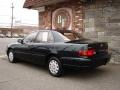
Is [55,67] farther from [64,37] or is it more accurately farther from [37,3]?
[37,3]

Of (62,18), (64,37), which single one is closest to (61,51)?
(64,37)

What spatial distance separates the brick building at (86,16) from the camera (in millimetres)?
A: 9625

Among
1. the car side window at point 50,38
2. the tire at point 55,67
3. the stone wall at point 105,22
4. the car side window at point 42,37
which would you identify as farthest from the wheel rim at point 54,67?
the stone wall at point 105,22

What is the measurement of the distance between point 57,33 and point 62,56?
0.99 meters

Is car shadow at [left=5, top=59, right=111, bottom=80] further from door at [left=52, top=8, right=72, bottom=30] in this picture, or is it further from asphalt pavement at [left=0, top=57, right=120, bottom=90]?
door at [left=52, top=8, right=72, bottom=30]

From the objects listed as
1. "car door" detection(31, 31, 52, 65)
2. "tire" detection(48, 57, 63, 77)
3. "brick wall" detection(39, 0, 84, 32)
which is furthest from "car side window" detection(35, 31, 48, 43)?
"brick wall" detection(39, 0, 84, 32)

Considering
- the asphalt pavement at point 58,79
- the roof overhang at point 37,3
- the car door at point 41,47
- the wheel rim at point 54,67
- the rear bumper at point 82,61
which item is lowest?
the asphalt pavement at point 58,79

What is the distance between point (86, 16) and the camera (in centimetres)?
1064

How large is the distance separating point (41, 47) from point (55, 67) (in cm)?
98

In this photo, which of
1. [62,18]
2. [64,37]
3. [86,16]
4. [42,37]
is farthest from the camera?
[62,18]

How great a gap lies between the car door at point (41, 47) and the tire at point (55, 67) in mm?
329

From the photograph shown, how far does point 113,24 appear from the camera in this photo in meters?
9.62

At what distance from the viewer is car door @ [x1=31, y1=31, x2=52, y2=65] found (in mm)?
7574

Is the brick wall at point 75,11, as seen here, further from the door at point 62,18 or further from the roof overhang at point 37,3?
the roof overhang at point 37,3
